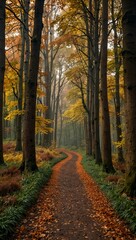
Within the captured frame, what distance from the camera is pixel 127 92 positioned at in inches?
239

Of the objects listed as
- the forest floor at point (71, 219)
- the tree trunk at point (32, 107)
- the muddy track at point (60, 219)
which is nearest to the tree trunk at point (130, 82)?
the forest floor at point (71, 219)

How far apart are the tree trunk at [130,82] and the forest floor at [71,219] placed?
1150mm

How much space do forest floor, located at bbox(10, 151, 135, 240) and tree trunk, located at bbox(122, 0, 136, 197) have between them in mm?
1150

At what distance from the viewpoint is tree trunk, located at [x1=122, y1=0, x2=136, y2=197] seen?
18.9 ft

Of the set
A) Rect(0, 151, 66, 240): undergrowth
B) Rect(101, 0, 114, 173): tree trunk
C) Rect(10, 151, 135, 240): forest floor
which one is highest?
Rect(101, 0, 114, 173): tree trunk

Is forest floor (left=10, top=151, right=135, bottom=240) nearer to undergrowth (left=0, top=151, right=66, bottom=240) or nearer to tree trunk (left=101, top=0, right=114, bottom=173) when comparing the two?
undergrowth (left=0, top=151, right=66, bottom=240)

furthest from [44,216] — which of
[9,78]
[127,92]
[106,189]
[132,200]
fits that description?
[9,78]

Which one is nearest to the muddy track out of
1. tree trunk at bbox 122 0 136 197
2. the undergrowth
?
the undergrowth

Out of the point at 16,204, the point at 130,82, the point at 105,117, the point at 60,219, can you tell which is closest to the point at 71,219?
the point at 60,219

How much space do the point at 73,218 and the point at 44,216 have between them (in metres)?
0.71

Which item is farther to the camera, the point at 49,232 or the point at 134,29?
the point at 134,29

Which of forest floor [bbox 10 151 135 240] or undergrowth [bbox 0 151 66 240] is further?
forest floor [bbox 10 151 135 240]

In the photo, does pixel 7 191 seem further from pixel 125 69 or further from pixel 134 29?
pixel 134 29

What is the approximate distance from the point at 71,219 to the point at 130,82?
404cm
